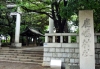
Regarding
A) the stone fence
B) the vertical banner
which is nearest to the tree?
the stone fence

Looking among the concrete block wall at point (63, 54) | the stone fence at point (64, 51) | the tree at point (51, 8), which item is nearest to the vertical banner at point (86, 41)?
the stone fence at point (64, 51)

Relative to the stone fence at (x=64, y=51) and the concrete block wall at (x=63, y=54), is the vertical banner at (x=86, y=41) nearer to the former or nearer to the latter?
the stone fence at (x=64, y=51)

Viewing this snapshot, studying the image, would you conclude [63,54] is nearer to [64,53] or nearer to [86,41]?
[64,53]

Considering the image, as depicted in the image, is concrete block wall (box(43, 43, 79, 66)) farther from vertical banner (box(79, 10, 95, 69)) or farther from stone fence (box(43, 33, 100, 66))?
vertical banner (box(79, 10, 95, 69))

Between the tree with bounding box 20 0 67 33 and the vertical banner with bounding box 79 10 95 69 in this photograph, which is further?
the tree with bounding box 20 0 67 33

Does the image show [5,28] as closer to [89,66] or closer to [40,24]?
[40,24]

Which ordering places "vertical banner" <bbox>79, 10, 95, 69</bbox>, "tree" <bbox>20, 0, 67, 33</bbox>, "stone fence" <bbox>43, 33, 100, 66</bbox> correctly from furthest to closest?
"tree" <bbox>20, 0, 67, 33</bbox>
"stone fence" <bbox>43, 33, 100, 66</bbox>
"vertical banner" <bbox>79, 10, 95, 69</bbox>

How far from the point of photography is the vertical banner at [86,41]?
19.5ft

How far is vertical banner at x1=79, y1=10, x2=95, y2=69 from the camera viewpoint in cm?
593

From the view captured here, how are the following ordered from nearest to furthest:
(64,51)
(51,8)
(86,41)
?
1. (86,41)
2. (64,51)
3. (51,8)

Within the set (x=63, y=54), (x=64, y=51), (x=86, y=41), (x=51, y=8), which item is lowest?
(x=63, y=54)

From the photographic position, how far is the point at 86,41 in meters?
6.02

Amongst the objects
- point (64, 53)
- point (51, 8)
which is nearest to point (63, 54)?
point (64, 53)

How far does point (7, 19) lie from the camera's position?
17.5 m
